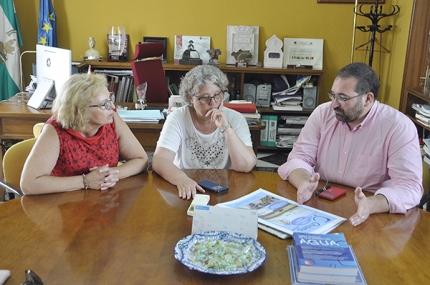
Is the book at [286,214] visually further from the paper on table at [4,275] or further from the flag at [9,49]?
the flag at [9,49]

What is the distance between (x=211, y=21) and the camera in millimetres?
4781

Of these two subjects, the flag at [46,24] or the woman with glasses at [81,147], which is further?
the flag at [46,24]

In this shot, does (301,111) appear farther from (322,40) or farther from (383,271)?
(383,271)

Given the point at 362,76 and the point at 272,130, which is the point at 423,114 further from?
the point at 272,130

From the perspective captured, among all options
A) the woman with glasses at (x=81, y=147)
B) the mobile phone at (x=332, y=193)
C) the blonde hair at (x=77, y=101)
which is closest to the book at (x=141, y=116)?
the woman with glasses at (x=81, y=147)

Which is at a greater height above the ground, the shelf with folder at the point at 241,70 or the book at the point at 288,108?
the shelf with folder at the point at 241,70

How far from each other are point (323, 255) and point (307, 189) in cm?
55

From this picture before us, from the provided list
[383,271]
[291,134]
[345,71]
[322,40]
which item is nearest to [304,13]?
[322,40]

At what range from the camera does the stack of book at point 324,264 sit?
3.99 feet

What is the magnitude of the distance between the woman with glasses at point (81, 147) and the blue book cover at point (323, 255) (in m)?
0.90

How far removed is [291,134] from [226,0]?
148 cm

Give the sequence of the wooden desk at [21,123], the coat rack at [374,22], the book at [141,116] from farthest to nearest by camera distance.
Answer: the coat rack at [374,22] → the wooden desk at [21,123] → the book at [141,116]

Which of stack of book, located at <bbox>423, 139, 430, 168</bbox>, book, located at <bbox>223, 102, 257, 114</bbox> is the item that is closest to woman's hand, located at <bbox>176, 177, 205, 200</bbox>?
book, located at <bbox>223, 102, 257, 114</bbox>

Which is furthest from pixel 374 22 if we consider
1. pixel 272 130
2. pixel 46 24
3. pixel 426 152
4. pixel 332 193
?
pixel 46 24
